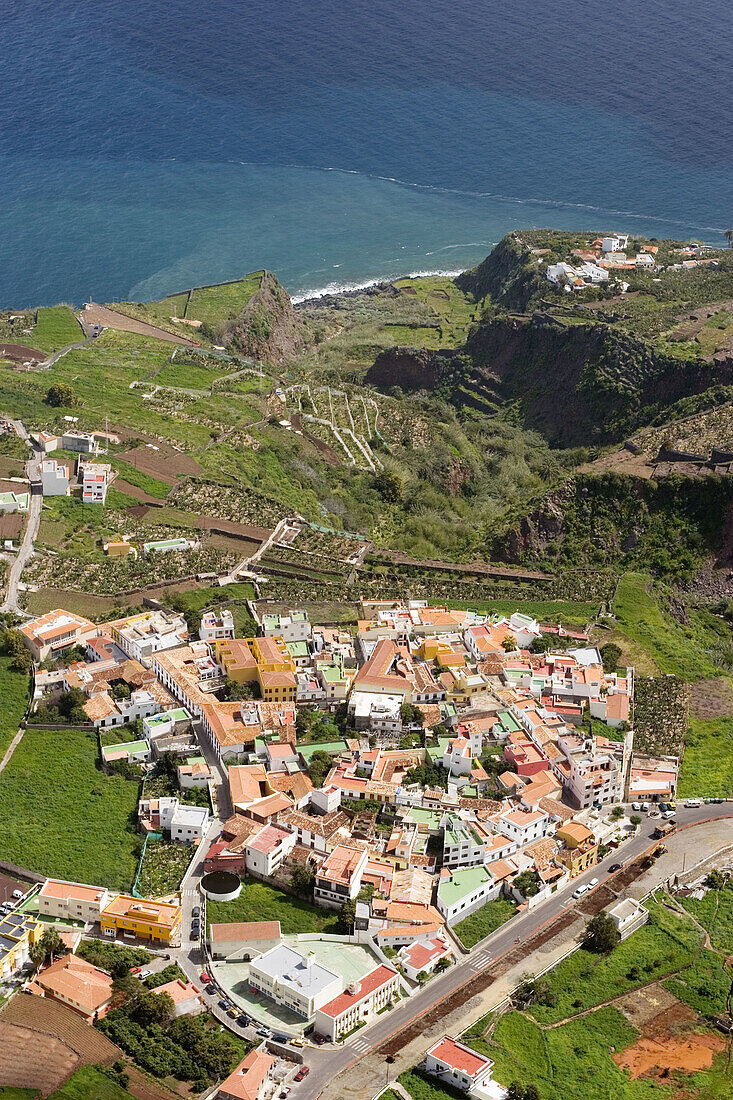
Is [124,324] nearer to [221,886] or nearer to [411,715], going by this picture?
[411,715]

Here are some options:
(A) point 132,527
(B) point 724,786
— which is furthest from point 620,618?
(A) point 132,527

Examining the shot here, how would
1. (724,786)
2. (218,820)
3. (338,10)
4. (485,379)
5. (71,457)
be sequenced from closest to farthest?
(218,820), (724,786), (71,457), (485,379), (338,10)

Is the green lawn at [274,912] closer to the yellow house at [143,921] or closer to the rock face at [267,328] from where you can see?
the yellow house at [143,921]

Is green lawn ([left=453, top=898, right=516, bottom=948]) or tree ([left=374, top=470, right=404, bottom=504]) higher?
tree ([left=374, top=470, right=404, bottom=504])

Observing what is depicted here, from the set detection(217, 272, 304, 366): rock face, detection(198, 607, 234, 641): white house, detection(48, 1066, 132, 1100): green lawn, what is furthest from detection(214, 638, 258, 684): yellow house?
detection(217, 272, 304, 366): rock face

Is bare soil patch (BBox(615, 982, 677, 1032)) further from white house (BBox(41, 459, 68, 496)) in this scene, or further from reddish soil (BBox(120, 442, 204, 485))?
white house (BBox(41, 459, 68, 496))

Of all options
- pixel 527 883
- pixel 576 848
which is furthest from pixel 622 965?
pixel 576 848

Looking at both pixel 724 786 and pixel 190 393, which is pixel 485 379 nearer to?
pixel 190 393
